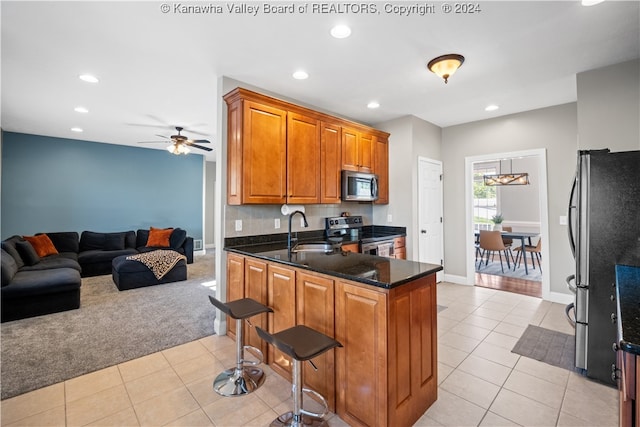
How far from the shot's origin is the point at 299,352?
154 cm

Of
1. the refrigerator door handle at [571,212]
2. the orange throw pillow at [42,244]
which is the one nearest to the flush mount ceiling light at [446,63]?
the refrigerator door handle at [571,212]

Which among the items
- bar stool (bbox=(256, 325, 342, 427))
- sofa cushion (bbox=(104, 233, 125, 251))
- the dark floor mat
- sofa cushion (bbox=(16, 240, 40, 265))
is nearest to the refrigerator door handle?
the dark floor mat

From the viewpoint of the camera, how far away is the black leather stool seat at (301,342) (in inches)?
59.8

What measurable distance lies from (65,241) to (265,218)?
4.91 metres

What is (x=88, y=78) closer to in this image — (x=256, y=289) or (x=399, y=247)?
(x=256, y=289)

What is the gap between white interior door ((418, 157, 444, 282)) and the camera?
4664mm

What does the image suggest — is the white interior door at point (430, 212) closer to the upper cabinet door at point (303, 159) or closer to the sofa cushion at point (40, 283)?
the upper cabinet door at point (303, 159)

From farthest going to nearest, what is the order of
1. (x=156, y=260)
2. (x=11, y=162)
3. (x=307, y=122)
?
1. (x=11, y=162)
2. (x=156, y=260)
3. (x=307, y=122)

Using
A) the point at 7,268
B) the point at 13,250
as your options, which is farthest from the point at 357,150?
the point at 13,250

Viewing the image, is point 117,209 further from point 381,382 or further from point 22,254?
point 381,382

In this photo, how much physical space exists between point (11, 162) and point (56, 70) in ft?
13.0

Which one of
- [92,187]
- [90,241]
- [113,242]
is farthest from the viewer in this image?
[92,187]

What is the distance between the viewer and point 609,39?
244 cm

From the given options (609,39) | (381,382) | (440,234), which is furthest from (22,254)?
(609,39)
